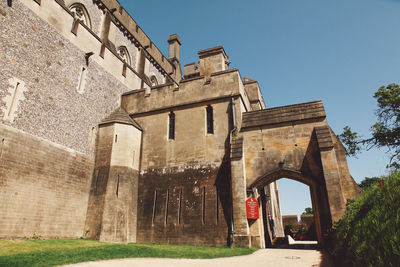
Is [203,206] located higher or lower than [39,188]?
lower

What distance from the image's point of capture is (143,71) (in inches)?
797

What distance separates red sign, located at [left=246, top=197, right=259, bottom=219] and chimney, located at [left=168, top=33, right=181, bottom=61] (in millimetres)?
19635

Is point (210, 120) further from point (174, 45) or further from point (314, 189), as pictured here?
point (174, 45)

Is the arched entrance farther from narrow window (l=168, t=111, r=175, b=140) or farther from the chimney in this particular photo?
the chimney

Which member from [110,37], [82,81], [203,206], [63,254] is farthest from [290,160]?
[110,37]

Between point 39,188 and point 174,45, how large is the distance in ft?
69.3

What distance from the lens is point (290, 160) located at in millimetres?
12172

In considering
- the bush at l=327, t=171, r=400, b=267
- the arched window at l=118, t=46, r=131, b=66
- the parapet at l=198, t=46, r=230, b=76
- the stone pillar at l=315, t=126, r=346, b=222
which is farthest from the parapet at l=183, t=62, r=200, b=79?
the bush at l=327, t=171, r=400, b=267

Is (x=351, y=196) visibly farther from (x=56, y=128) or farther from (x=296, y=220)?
(x=296, y=220)

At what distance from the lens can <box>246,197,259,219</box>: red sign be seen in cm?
1139

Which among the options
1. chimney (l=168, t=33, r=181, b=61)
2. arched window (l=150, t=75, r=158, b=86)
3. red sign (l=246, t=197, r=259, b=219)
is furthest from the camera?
chimney (l=168, t=33, r=181, b=61)

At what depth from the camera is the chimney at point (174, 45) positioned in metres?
27.3

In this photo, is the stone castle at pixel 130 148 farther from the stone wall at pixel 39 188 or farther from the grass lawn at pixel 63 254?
the grass lawn at pixel 63 254

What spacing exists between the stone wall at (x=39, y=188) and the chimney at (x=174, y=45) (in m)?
17.6
